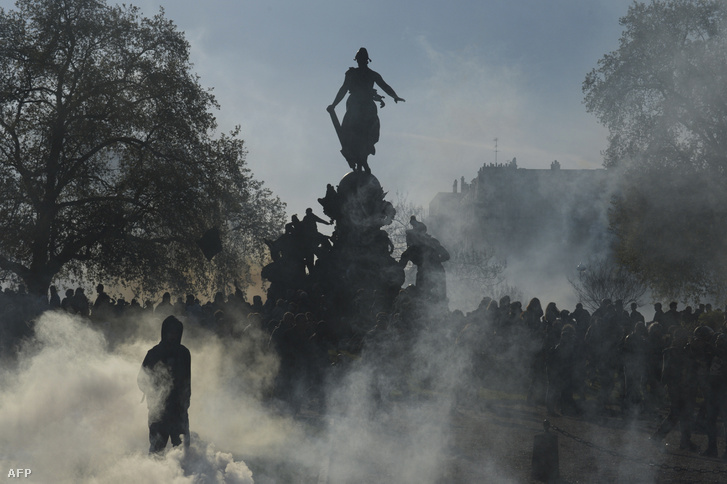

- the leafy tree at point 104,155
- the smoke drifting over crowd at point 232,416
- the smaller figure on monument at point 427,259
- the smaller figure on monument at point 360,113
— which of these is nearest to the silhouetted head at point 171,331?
the smoke drifting over crowd at point 232,416

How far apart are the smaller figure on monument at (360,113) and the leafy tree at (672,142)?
11.3m

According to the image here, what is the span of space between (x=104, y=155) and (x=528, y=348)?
18.4 m

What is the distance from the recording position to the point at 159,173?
2662 centimetres

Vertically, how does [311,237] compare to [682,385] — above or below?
above

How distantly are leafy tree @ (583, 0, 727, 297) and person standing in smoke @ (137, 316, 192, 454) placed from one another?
2114 centimetres

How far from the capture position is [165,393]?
27.0 feet

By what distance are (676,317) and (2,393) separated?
558 inches

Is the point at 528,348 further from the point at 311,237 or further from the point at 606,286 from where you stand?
the point at 606,286

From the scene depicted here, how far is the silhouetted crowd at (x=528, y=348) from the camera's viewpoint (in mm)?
10836

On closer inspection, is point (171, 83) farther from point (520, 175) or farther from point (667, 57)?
point (520, 175)

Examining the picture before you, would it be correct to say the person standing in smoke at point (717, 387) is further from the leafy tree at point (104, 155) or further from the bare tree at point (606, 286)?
the bare tree at point (606, 286)

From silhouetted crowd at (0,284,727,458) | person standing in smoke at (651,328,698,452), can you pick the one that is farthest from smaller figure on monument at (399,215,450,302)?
person standing in smoke at (651,328,698,452)

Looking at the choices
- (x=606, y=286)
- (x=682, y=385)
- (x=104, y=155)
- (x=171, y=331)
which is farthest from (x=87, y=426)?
(x=606, y=286)

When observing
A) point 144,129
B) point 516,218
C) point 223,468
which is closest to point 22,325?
point 223,468
